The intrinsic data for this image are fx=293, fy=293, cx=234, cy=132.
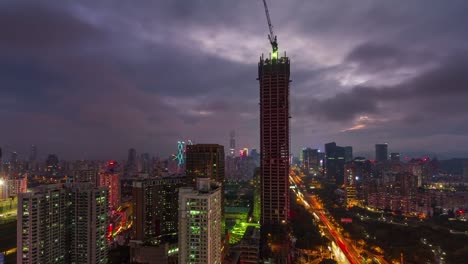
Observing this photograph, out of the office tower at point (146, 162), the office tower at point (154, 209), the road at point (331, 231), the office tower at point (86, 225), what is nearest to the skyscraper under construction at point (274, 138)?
the road at point (331, 231)

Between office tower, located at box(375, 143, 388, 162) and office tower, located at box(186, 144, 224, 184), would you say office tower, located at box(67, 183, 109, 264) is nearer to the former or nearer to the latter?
office tower, located at box(186, 144, 224, 184)

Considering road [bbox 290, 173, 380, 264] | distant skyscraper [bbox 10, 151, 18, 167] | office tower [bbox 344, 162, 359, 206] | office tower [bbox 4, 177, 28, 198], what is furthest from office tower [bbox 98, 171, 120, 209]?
office tower [bbox 344, 162, 359, 206]

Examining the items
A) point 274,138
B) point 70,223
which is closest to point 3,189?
point 70,223

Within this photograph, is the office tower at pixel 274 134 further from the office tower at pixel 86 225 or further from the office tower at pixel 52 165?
the office tower at pixel 52 165

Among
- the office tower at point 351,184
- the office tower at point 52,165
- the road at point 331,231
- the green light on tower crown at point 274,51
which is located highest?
the green light on tower crown at point 274,51

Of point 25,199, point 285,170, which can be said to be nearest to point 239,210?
point 285,170

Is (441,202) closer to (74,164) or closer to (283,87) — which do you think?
(283,87)
